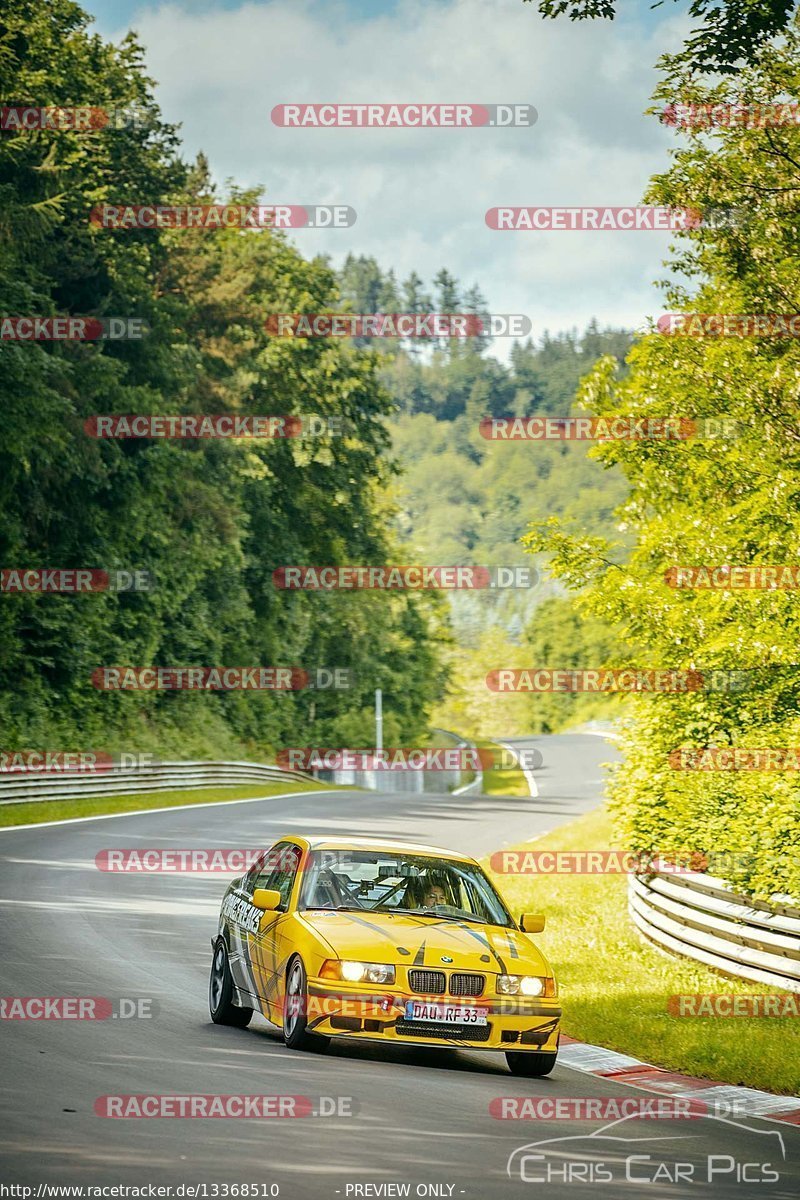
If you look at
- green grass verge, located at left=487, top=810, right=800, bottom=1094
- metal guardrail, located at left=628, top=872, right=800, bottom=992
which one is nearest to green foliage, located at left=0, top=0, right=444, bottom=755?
green grass verge, located at left=487, top=810, right=800, bottom=1094

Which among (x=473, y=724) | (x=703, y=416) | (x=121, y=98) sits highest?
(x=121, y=98)

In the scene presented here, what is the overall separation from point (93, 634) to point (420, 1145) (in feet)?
144

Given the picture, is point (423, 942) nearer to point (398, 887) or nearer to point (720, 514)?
point (398, 887)

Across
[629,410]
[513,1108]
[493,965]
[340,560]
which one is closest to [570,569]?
[629,410]

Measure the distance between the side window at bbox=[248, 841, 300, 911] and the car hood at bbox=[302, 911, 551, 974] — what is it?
64cm

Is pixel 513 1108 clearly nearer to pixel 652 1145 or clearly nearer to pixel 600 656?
pixel 652 1145

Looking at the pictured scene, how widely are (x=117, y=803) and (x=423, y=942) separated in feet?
100

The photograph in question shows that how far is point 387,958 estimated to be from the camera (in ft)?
32.7

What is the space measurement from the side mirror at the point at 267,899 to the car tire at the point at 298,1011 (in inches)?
18.7

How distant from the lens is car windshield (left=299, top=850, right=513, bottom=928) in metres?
11.0

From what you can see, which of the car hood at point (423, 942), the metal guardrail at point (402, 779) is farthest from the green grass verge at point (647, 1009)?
the metal guardrail at point (402, 779)

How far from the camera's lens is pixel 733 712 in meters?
17.6

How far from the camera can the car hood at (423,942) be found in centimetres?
1001

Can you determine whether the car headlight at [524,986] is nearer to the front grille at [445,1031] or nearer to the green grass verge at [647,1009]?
the front grille at [445,1031]
